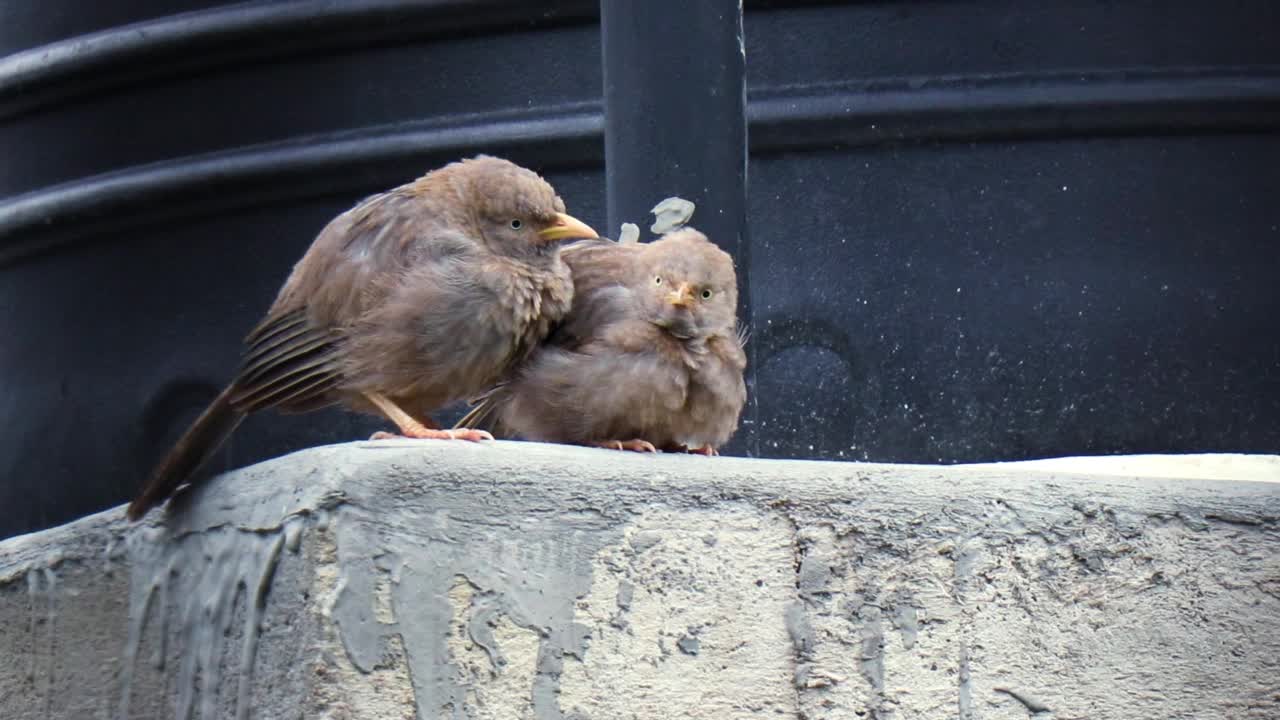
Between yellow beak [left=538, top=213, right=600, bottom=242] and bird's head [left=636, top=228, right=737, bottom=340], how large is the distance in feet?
0.40

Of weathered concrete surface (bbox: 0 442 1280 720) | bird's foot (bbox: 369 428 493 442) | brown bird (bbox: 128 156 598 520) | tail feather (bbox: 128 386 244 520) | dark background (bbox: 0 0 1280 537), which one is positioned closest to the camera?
weathered concrete surface (bbox: 0 442 1280 720)

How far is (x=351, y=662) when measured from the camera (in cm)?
257

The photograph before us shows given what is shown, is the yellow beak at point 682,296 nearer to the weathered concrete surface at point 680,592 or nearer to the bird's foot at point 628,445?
the bird's foot at point 628,445

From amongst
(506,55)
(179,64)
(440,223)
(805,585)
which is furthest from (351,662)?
(179,64)

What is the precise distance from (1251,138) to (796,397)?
126 cm

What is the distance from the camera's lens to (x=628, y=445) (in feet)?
10.8

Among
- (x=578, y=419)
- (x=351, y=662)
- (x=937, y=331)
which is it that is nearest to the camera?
(x=351, y=662)

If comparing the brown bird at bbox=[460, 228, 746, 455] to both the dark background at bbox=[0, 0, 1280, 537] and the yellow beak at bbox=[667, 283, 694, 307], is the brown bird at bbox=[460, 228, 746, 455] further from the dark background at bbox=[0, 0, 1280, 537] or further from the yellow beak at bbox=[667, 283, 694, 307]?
the dark background at bbox=[0, 0, 1280, 537]

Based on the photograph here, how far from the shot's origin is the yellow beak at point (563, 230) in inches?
135

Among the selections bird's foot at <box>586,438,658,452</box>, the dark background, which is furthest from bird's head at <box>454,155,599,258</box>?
the dark background

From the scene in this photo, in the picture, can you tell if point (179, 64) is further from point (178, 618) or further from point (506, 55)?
point (178, 618)

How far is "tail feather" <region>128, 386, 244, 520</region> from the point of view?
10.5 ft

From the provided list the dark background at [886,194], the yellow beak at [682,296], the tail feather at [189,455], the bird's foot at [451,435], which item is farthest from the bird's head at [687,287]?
the dark background at [886,194]

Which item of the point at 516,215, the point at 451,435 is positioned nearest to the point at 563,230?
the point at 516,215
